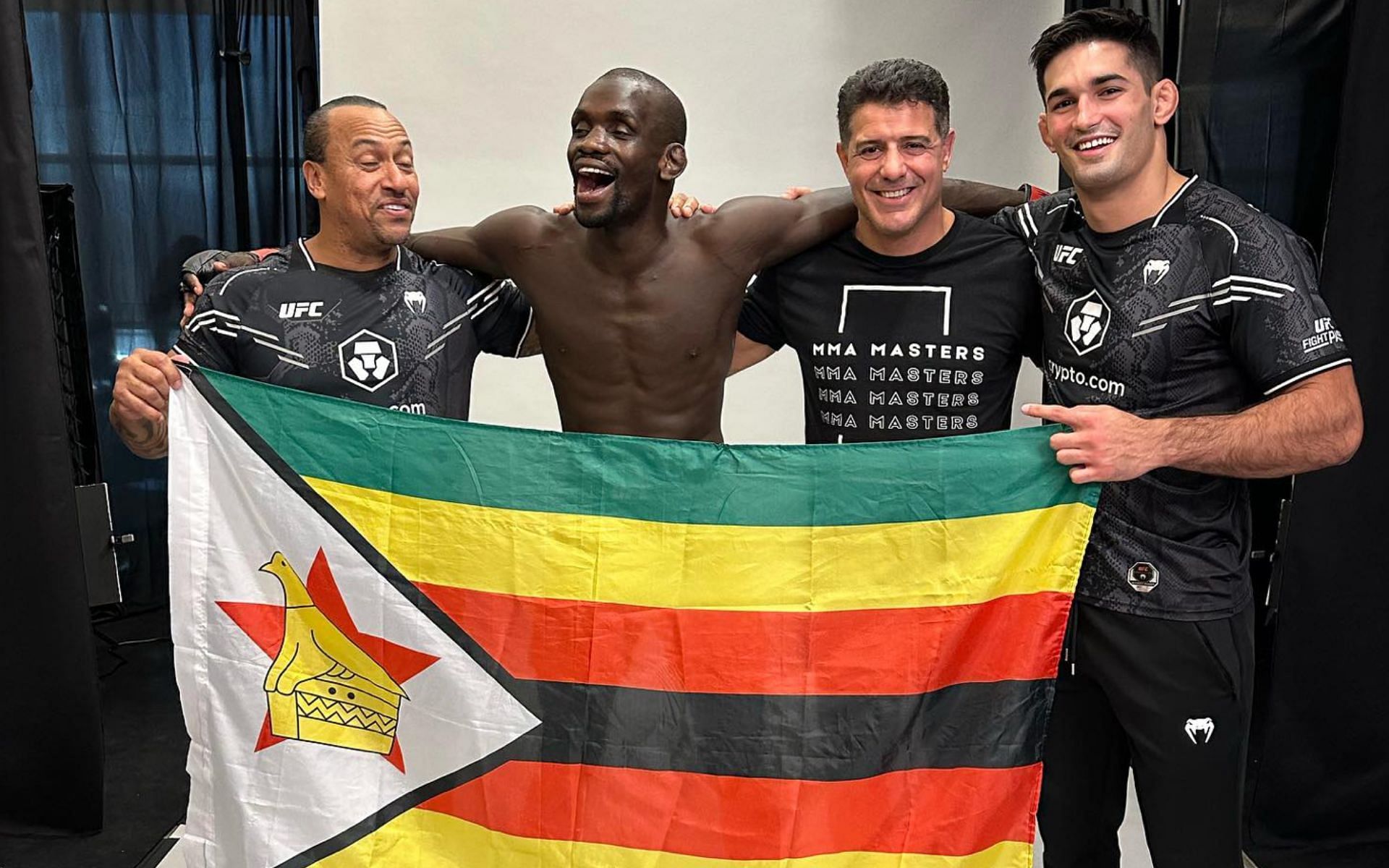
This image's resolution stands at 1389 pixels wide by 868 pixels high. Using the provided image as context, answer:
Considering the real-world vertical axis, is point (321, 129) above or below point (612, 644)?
above

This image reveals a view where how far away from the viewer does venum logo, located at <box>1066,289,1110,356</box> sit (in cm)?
176

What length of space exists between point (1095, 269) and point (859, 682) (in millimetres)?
767

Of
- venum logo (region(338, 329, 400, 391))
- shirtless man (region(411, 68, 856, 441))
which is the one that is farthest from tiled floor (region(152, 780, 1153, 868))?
shirtless man (region(411, 68, 856, 441))

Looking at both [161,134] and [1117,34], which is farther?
[161,134]

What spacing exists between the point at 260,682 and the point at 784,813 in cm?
86

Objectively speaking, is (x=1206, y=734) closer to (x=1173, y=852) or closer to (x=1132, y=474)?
(x=1173, y=852)

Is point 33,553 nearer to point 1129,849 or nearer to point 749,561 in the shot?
point 749,561

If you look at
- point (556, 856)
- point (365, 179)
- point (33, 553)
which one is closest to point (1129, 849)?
point (556, 856)

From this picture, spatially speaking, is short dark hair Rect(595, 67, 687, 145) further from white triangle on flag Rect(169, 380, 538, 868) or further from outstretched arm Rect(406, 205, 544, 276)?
white triangle on flag Rect(169, 380, 538, 868)

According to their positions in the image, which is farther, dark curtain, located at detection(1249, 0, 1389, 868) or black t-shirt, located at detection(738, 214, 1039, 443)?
dark curtain, located at detection(1249, 0, 1389, 868)

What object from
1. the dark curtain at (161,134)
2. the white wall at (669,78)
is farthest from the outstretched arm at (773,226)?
the dark curtain at (161,134)

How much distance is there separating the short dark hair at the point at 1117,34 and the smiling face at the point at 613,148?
707mm

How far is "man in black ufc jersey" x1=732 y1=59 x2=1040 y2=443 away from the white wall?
2.03 meters

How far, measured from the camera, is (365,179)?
2055 millimetres
